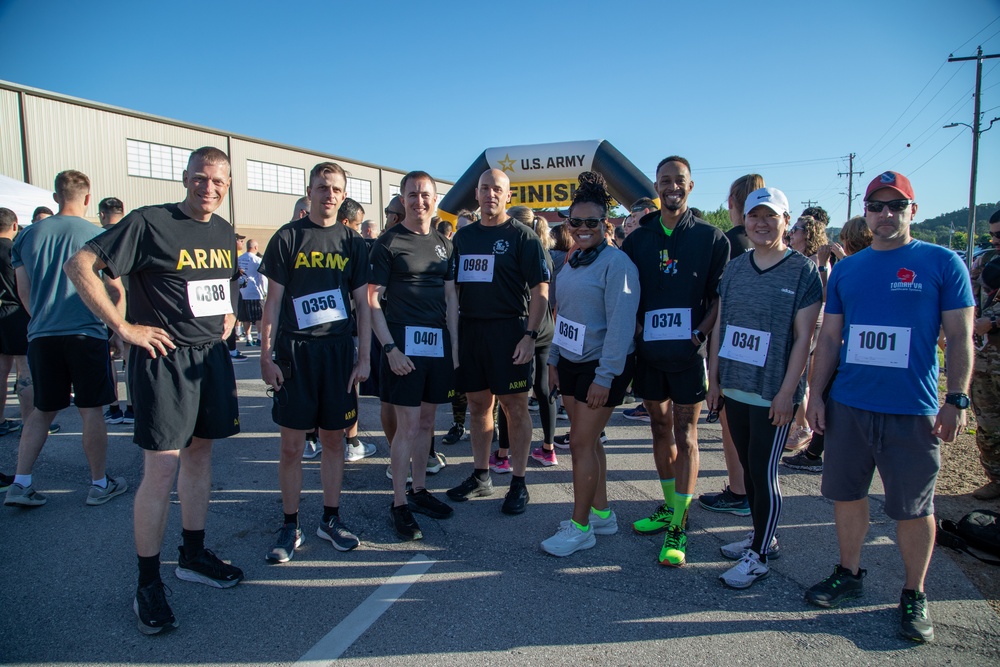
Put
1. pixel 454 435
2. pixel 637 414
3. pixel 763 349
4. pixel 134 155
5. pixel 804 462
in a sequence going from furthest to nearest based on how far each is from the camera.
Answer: pixel 134 155, pixel 637 414, pixel 454 435, pixel 804 462, pixel 763 349

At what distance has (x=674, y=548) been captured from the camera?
328 cm

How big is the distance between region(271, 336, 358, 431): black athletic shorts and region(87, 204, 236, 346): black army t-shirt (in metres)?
0.44

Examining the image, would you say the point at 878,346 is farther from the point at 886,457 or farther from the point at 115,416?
the point at 115,416

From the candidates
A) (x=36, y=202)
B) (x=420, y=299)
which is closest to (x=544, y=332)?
(x=420, y=299)

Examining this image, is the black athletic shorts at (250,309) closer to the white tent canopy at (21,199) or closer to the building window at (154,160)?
the white tent canopy at (21,199)

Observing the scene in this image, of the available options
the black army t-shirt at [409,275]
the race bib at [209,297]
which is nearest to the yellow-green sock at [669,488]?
the black army t-shirt at [409,275]

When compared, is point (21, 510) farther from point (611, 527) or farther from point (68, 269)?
point (611, 527)

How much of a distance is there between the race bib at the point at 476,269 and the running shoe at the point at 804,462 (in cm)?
315

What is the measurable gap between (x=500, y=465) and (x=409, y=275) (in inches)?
79.4

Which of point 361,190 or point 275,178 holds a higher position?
point 361,190

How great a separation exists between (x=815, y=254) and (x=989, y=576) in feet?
8.72

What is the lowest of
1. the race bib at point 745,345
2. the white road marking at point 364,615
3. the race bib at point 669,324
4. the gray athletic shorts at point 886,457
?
the white road marking at point 364,615

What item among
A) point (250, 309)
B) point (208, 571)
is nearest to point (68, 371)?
point (208, 571)

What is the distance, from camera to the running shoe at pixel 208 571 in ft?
9.95
